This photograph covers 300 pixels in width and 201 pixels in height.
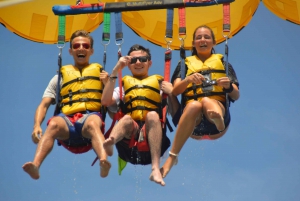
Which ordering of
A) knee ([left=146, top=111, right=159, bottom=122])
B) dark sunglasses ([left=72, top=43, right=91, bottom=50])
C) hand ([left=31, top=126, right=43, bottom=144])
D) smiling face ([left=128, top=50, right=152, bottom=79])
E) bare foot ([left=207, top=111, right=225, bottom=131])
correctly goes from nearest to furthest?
bare foot ([left=207, top=111, right=225, bottom=131]) → knee ([left=146, top=111, right=159, bottom=122]) → hand ([left=31, top=126, right=43, bottom=144]) → smiling face ([left=128, top=50, right=152, bottom=79]) → dark sunglasses ([left=72, top=43, right=91, bottom=50])

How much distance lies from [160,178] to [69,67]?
1959 mm

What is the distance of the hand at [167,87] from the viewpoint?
25.4 feet

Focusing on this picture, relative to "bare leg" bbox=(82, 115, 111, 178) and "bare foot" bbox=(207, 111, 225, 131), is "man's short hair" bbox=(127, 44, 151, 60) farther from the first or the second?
"bare foot" bbox=(207, 111, 225, 131)

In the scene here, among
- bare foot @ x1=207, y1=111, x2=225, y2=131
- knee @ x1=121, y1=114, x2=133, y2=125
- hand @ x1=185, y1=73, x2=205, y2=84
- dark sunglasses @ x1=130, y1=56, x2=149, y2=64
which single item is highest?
dark sunglasses @ x1=130, y1=56, x2=149, y2=64

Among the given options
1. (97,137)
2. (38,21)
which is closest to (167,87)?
(97,137)

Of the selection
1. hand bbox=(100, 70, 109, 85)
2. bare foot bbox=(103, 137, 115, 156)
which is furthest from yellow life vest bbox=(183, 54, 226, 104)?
bare foot bbox=(103, 137, 115, 156)

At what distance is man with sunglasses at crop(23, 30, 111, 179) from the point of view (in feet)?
24.5

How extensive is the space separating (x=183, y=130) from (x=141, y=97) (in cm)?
71

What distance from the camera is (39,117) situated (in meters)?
7.94

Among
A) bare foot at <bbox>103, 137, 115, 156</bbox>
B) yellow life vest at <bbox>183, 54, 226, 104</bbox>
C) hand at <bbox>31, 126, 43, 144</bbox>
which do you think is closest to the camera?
bare foot at <bbox>103, 137, 115, 156</bbox>

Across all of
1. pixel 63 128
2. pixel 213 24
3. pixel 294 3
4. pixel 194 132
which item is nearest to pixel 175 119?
pixel 194 132

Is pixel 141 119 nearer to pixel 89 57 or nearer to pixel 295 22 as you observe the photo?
pixel 89 57

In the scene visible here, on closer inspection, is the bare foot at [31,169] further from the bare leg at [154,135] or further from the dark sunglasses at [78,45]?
the dark sunglasses at [78,45]

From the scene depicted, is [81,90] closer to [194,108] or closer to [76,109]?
[76,109]
